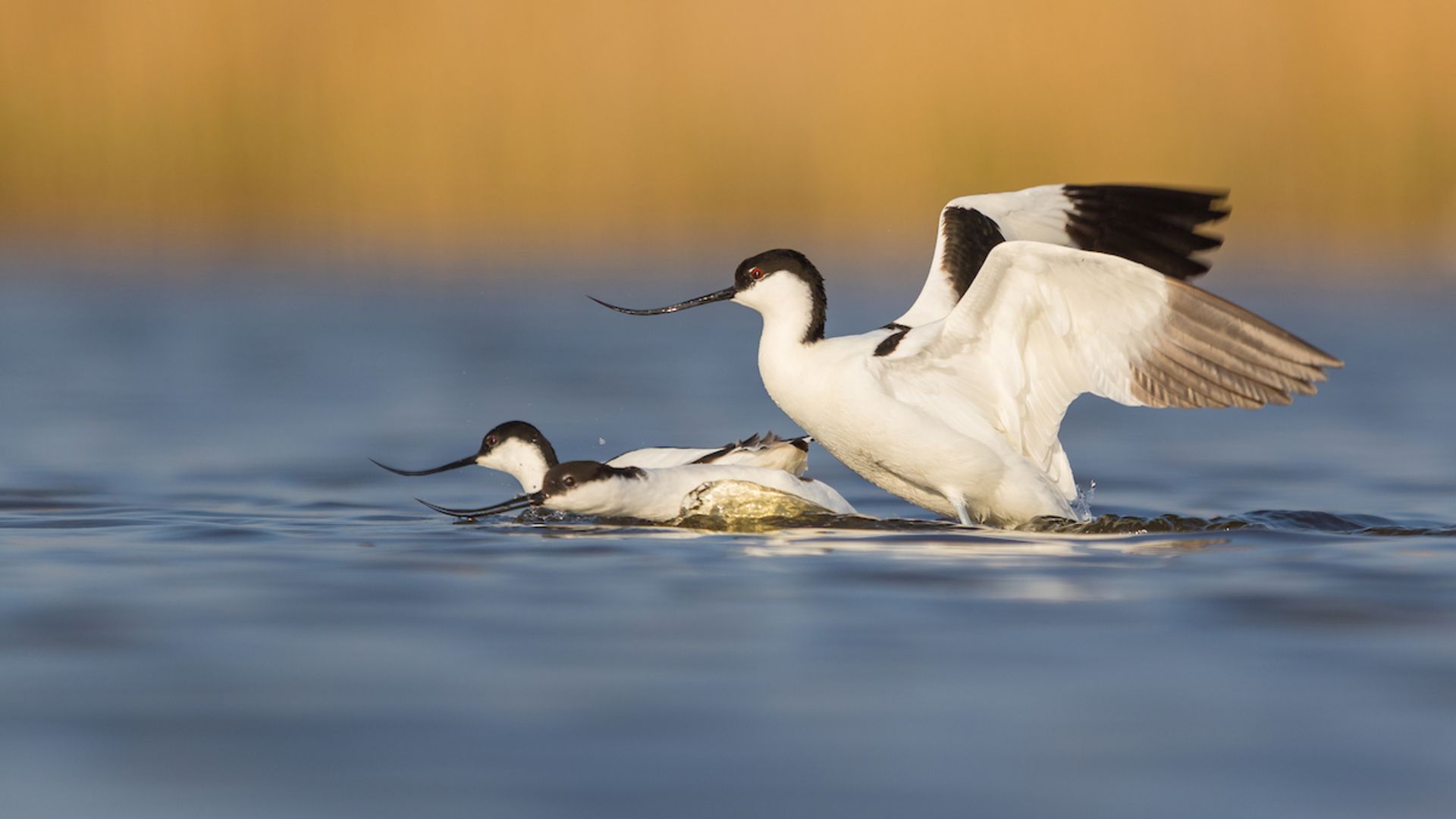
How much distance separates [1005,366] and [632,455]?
5.86 feet

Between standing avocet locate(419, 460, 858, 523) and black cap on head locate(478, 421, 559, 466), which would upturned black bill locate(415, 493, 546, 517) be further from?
black cap on head locate(478, 421, 559, 466)

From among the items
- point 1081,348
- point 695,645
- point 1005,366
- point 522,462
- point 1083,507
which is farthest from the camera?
point 522,462

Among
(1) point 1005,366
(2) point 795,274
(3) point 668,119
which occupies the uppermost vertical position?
(3) point 668,119

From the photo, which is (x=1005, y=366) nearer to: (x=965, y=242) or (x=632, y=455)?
(x=965, y=242)

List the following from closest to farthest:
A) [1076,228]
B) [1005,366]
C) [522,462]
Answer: [1005,366]
[522,462]
[1076,228]

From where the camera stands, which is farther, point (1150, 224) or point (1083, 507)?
point (1150, 224)

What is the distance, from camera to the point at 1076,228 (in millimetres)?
8680

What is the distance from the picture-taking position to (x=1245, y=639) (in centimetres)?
509

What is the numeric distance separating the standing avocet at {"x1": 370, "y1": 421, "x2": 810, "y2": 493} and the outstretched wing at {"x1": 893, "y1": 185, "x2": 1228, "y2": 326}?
2.36 ft

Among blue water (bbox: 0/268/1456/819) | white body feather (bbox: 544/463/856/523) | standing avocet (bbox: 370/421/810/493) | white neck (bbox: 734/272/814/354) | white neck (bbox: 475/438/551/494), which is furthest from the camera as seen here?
white neck (bbox: 475/438/551/494)

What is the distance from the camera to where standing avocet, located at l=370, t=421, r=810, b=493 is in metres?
8.09

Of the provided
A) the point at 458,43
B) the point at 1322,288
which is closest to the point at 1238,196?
Result: the point at 1322,288

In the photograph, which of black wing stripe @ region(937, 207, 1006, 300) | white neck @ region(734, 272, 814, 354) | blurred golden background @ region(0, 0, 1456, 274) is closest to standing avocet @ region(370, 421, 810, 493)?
white neck @ region(734, 272, 814, 354)

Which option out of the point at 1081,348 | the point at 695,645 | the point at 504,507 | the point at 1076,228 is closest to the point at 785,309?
the point at 1081,348
